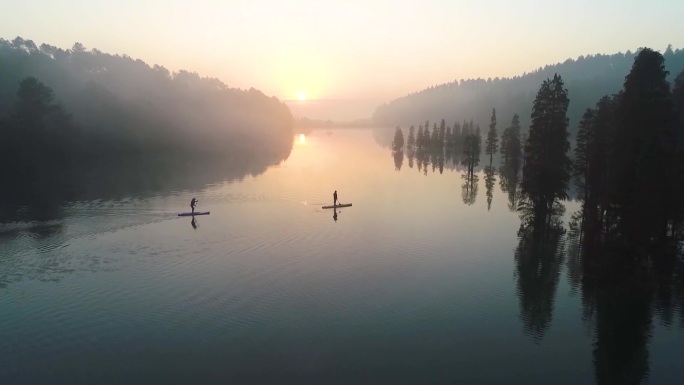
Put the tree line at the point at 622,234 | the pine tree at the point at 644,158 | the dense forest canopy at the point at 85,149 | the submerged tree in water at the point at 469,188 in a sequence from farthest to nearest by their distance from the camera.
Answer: the dense forest canopy at the point at 85,149, the submerged tree in water at the point at 469,188, the pine tree at the point at 644,158, the tree line at the point at 622,234

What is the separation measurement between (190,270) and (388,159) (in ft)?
420

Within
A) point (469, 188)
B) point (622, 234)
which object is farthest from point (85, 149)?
point (622, 234)

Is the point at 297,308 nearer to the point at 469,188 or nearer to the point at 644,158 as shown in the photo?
the point at 644,158

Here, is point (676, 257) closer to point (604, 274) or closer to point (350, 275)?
point (604, 274)

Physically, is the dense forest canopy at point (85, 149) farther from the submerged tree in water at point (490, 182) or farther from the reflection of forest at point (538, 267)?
the reflection of forest at point (538, 267)

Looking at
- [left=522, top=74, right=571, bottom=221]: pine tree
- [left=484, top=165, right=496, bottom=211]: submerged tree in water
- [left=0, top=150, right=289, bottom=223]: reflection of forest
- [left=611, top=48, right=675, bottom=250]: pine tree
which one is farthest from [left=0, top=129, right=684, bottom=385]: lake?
[left=484, top=165, right=496, bottom=211]: submerged tree in water

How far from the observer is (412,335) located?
30.7 metres

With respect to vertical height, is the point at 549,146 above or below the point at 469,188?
above

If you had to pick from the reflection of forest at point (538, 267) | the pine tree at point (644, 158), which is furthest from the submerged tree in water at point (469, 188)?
the pine tree at point (644, 158)

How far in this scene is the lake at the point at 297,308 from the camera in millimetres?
26906

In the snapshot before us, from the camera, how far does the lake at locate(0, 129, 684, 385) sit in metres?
26.9

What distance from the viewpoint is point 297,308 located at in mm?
34750

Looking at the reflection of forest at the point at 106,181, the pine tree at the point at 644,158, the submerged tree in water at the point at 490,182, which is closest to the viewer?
the pine tree at the point at 644,158

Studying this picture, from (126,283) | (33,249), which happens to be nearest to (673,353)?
(126,283)
